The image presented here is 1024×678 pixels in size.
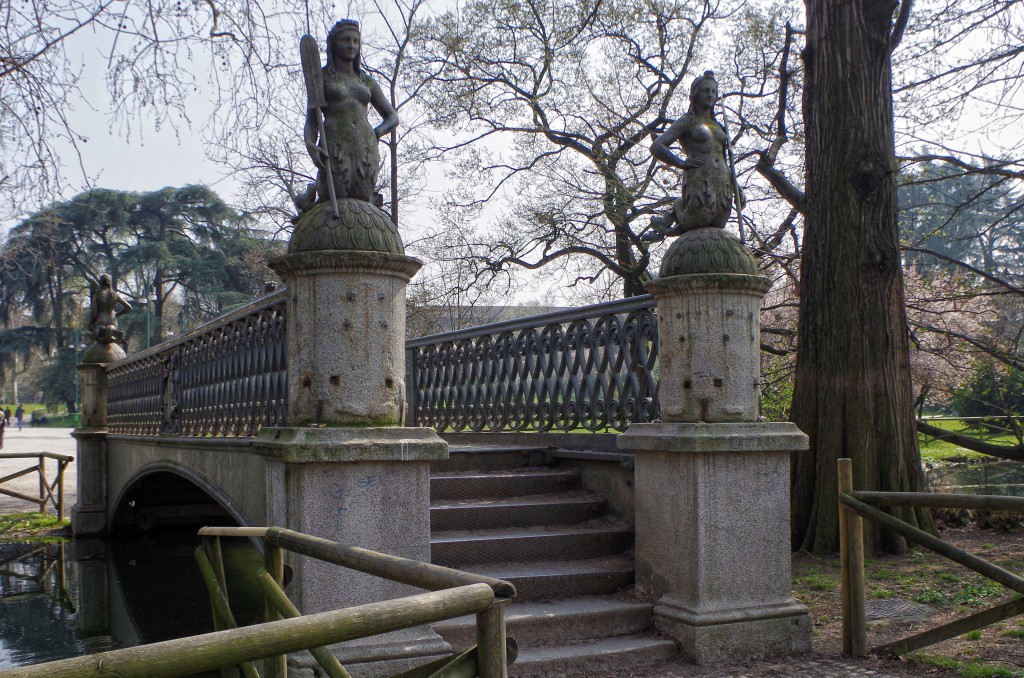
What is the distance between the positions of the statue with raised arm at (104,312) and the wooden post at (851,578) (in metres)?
13.5

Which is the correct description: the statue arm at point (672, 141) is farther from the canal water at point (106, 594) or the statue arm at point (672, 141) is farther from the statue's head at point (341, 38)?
the canal water at point (106, 594)

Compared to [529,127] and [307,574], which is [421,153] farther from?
[307,574]

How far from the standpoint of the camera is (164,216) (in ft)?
161

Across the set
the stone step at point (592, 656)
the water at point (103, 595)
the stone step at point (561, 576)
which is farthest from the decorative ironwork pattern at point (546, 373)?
the water at point (103, 595)

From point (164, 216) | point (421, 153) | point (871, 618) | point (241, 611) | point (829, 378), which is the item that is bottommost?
point (241, 611)

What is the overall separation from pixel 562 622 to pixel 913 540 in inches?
84.5

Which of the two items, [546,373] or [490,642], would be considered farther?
[546,373]

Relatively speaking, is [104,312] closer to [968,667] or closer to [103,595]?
[103,595]

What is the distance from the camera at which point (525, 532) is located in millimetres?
6676

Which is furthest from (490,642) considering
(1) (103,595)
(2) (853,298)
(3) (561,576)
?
(1) (103,595)

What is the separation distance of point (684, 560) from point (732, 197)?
8.04ft

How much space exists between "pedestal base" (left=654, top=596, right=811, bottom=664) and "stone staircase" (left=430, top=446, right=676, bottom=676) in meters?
0.13

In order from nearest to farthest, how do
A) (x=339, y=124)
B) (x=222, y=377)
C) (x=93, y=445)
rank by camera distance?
(x=339, y=124), (x=222, y=377), (x=93, y=445)

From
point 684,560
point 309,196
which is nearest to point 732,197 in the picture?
point 684,560
